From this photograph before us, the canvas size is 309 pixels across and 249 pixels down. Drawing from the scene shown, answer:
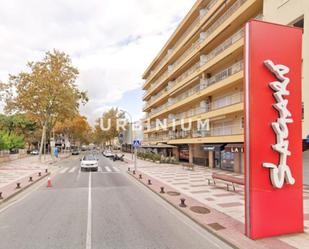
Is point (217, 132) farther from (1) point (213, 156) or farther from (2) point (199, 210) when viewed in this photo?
(2) point (199, 210)

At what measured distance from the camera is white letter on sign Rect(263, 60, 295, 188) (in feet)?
22.1

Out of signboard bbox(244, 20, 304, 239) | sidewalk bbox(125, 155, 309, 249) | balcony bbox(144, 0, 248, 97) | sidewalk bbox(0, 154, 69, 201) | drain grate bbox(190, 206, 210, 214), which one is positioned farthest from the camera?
balcony bbox(144, 0, 248, 97)

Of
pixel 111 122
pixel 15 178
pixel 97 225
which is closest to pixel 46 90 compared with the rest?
pixel 15 178

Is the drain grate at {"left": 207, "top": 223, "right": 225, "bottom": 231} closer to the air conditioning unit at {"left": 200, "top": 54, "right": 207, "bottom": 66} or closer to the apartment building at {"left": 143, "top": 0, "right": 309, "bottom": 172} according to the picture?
the apartment building at {"left": 143, "top": 0, "right": 309, "bottom": 172}

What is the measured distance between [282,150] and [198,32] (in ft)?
85.3

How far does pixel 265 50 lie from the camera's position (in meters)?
6.86

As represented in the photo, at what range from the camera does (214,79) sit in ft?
88.3

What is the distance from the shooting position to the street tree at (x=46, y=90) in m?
35.8

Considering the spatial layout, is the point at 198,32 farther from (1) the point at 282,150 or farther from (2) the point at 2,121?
(2) the point at 2,121

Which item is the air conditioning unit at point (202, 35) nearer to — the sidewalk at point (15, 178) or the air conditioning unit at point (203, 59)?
the air conditioning unit at point (203, 59)

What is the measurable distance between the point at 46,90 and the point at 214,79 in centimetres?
2357

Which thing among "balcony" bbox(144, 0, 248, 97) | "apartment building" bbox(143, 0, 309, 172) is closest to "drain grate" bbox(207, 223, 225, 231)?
"apartment building" bbox(143, 0, 309, 172)

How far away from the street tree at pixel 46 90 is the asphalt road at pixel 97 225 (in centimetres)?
2734

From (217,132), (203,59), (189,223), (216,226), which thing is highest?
(203,59)
